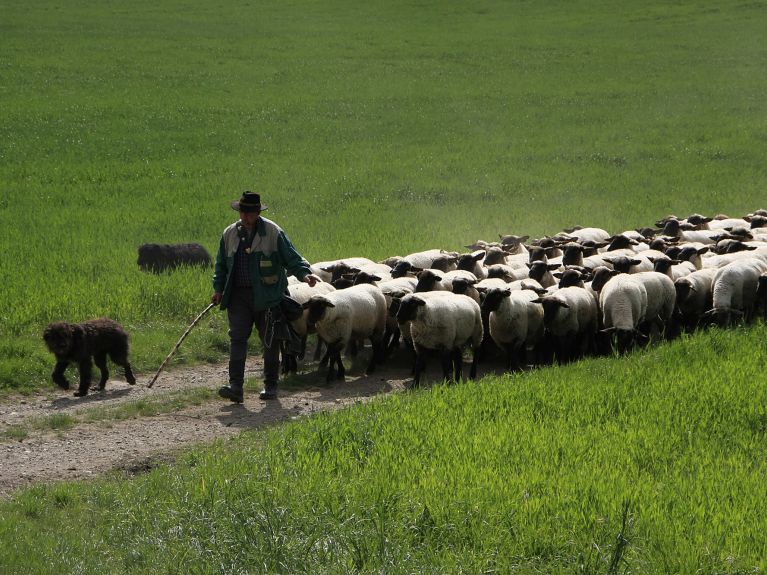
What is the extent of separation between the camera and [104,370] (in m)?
13.8

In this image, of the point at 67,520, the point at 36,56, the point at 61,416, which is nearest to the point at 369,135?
the point at 36,56

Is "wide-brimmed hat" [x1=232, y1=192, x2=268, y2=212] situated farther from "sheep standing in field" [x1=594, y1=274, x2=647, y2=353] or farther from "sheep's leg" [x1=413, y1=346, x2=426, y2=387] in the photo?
"sheep standing in field" [x1=594, y1=274, x2=647, y2=353]

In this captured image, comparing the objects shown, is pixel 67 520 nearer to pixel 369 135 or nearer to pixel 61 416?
pixel 61 416

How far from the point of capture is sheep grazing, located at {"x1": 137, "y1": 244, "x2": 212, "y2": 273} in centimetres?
1942

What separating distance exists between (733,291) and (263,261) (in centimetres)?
707

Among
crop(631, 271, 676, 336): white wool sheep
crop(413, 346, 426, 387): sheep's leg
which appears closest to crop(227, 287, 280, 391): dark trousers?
crop(413, 346, 426, 387): sheep's leg

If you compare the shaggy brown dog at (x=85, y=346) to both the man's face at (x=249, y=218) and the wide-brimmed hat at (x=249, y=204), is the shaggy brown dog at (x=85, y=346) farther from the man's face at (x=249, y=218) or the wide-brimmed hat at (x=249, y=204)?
the wide-brimmed hat at (x=249, y=204)

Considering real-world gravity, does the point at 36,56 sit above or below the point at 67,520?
above

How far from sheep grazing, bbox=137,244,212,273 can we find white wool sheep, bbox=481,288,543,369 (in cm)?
687

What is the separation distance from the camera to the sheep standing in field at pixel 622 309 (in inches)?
583

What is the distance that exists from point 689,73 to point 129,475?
49.7 m

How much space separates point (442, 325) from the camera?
13.9m

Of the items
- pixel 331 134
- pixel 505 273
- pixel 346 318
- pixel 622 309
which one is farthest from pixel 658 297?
pixel 331 134

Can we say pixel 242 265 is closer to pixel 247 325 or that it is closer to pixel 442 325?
pixel 247 325
